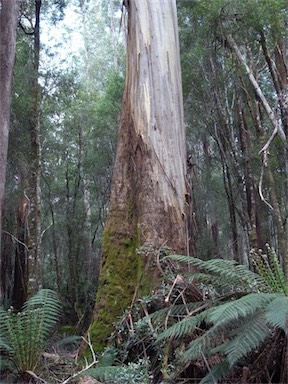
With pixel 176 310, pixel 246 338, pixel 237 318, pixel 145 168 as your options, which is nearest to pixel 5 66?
pixel 145 168

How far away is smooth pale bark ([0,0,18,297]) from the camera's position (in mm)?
6453

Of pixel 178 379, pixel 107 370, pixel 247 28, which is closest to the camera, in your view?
pixel 178 379

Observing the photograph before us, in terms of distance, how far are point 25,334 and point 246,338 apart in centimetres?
199

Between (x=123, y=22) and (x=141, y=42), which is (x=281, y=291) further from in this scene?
(x=123, y=22)

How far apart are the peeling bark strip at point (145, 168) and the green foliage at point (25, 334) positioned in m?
0.59

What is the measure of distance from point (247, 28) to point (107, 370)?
422 inches

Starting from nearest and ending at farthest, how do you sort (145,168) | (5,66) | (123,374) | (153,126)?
(123,374), (145,168), (153,126), (5,66)

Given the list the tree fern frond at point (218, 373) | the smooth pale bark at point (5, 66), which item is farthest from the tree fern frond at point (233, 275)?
the smooth pale bark at point (5, 66)

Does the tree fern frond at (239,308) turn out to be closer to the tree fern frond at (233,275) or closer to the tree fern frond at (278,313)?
the tree fern frond at (278,313)

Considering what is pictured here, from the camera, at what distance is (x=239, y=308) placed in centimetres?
249

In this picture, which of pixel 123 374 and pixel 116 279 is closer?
pixel 123 374

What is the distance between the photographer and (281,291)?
3.11m

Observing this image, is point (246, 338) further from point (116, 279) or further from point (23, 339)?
point (116, 279)

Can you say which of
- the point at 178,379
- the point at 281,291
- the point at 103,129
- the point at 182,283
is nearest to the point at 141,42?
the point at 182,283
